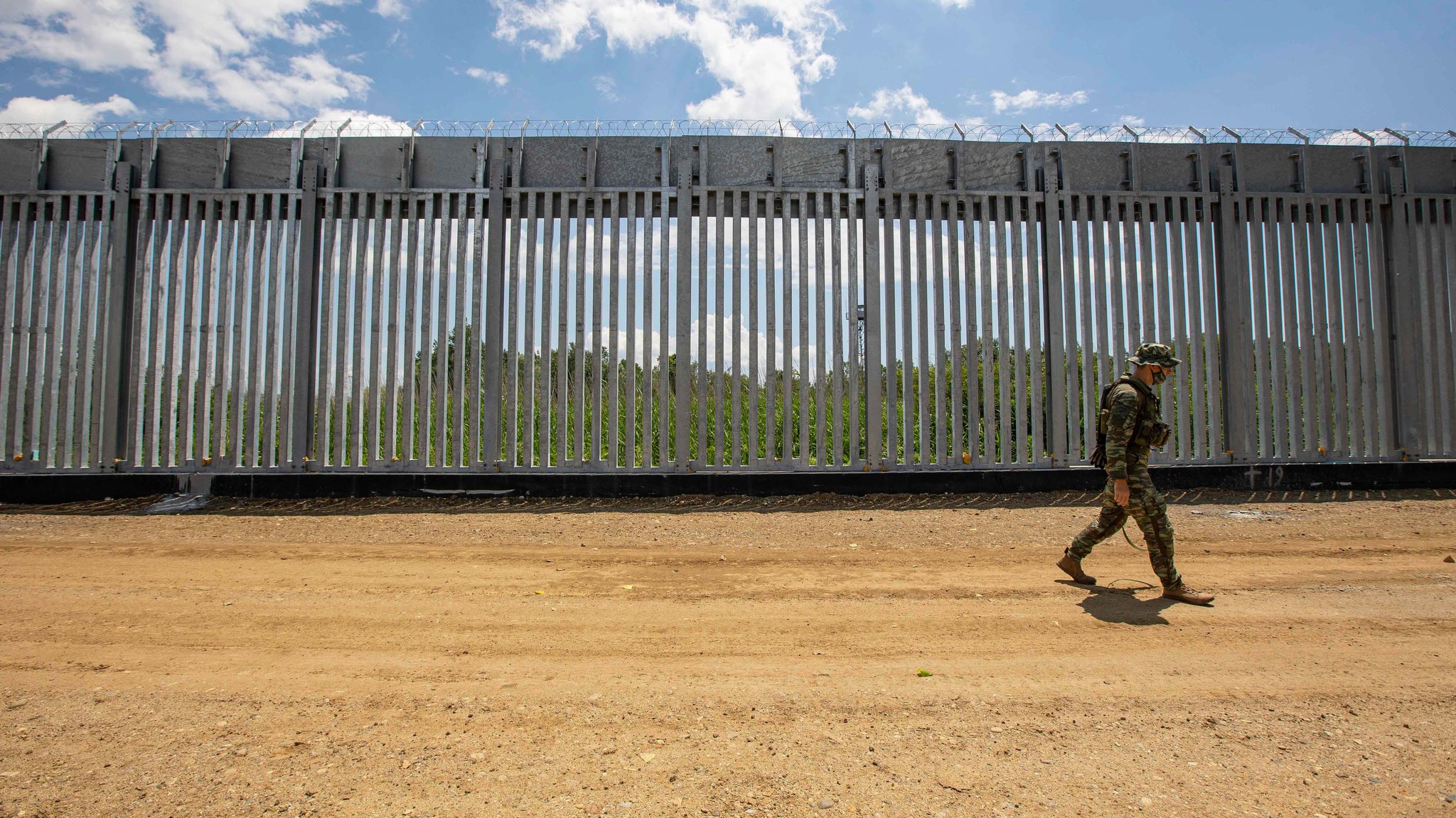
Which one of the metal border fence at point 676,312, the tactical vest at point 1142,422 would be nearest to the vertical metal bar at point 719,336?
the metal border fence at point 676,312

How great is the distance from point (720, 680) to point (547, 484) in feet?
20.9

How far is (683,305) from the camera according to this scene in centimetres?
1022

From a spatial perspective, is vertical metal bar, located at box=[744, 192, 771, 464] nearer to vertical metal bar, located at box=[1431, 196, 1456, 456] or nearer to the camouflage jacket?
the camouflage jacket

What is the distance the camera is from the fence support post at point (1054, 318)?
33.5ft

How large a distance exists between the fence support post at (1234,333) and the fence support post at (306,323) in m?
12.3

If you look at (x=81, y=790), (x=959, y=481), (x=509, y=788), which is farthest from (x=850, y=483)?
(x=81, y=790)

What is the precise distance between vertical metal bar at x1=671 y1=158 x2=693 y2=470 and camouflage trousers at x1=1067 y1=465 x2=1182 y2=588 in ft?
17.4

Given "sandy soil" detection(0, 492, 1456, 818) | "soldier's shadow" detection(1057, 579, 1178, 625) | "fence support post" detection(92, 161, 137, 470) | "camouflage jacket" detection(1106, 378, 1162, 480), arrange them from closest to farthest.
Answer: "sandy soil" detection(0, 492, 1456, 818)
"soldier's shadow" detection(1057, 579, 1178, 625)
"camouflage jacket" detection(1106, 378, 1162, 480)
"fence support post" detection(92, 161, 137, 470)

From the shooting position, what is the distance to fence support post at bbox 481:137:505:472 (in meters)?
10.1

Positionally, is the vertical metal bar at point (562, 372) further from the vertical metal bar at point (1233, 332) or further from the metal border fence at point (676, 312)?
the vertical metal bar at point (1233, 332)

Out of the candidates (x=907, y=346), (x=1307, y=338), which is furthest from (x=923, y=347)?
(x=1307, y=338)

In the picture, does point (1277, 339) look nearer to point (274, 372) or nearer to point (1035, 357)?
point (1035, 357)

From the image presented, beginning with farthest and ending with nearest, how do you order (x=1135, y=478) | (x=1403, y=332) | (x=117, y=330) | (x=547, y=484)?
(x=1403, y=332) < (x=117, y=330) < (x=547, y=484) < (x=1135, y=478)

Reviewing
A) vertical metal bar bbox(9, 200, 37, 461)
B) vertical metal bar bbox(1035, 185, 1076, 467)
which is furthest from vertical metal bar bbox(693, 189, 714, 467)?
vertical metal bar bbox(9, 200, 37, 461)
